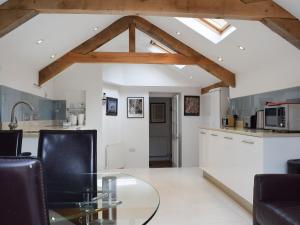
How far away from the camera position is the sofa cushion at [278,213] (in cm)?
185

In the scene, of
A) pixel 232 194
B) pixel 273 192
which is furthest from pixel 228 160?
pixel 273 192

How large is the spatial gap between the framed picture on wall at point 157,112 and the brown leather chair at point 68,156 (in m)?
7.05

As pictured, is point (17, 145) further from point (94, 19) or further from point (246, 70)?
point (246, 70)

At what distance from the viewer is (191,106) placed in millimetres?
7602

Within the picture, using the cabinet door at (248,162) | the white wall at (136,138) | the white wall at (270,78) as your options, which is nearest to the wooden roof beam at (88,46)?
the white wall at (136,138)

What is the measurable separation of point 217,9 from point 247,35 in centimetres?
104

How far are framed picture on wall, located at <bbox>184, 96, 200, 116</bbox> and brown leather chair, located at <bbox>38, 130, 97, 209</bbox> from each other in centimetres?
530

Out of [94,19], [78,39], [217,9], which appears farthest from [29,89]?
[217,9]

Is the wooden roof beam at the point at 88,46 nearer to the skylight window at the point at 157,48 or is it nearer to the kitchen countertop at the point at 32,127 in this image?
the kitchen countertop at the point at 32,127

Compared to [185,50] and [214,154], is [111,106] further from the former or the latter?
[214,154]

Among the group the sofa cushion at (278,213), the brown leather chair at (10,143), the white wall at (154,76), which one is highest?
the white wall at (154,76)

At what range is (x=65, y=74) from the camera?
6.53m

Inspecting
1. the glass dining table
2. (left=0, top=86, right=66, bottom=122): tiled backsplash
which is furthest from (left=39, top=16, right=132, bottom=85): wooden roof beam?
the glass dining table

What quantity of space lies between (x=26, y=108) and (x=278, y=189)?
4.07m
